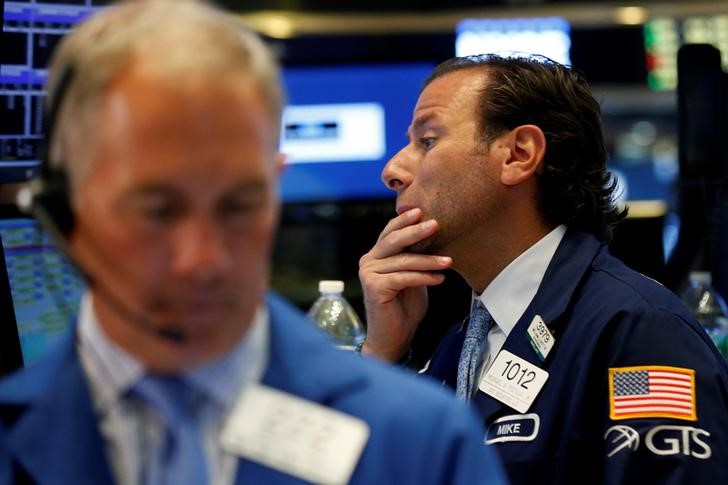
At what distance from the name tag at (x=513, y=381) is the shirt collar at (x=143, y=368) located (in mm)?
1145

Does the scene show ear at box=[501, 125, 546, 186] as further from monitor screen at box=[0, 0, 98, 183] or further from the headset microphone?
the headset microphone

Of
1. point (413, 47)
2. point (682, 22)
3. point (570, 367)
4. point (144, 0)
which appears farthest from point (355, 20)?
point (144, 0)

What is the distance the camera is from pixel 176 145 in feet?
3.42

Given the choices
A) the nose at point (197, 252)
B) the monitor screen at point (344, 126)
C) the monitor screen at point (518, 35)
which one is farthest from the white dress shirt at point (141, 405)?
the monitor screen at point (518, 35)

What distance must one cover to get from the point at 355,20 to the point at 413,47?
706 mm

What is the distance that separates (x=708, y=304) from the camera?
127 inches

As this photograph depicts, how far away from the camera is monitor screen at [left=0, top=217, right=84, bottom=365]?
2123 millimetres

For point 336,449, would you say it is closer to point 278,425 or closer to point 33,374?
point 278,425

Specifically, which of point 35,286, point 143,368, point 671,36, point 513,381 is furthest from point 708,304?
point 671,36

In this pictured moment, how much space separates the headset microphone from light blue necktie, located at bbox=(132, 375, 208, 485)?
0.17 ft

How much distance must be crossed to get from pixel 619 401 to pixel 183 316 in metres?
1.27

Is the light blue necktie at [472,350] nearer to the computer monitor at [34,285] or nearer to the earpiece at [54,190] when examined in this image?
the computer monitor at [34,285]

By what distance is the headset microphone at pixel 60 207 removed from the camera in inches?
43.8

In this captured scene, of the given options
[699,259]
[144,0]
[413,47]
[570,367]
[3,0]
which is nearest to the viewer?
[144,0]
